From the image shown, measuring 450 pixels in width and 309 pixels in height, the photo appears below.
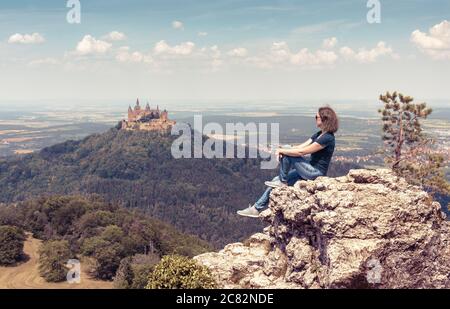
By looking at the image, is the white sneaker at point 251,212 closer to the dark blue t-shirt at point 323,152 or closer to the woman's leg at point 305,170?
the woman's leg at point 305,170

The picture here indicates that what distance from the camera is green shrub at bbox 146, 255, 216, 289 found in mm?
11953

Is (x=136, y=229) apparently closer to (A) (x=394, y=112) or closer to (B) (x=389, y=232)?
(A) (x=394, y=112)

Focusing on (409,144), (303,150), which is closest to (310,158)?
(303,150)

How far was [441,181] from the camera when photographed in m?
Answer: 24.5

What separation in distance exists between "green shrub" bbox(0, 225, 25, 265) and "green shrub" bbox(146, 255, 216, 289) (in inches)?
1710

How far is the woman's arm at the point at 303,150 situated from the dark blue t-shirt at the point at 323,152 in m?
0.15

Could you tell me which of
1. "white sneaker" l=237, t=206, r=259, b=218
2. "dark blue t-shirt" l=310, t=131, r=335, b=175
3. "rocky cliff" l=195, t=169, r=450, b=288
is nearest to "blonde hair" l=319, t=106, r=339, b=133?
"dark blue t-shirt" l=310, t=131, r=335, b=175

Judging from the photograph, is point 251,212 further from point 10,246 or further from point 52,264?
point 10,246

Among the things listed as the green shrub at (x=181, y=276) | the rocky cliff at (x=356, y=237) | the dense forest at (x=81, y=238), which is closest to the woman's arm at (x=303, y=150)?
the rocky cliff at (x=356, y=237)

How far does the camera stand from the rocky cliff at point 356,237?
405 inches

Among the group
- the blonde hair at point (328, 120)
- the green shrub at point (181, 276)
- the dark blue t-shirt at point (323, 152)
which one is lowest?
the green shrub at point (181, 276)

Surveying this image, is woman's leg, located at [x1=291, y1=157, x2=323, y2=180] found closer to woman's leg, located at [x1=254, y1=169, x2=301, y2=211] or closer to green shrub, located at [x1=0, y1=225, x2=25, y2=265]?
woman's leg, located at [x1=254, y1=169, x2=301, y2=211]
